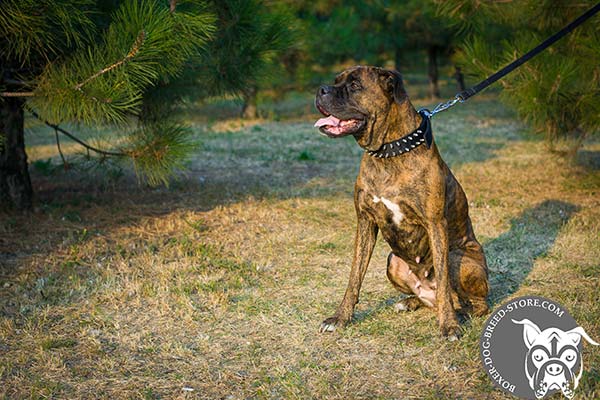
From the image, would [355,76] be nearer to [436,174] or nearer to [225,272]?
[436,174]

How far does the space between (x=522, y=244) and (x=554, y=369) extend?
2.49 metres

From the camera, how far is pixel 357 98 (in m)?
3.17

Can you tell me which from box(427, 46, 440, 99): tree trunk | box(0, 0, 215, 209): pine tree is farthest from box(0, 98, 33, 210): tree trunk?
box(427, 46, 440, 99): tree trunk

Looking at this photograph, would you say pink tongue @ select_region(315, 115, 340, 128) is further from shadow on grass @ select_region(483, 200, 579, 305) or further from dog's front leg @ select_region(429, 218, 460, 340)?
shadow on grass @ select_region(483, 200, 579, 305)

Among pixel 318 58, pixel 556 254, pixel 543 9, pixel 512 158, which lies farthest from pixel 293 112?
pixel 556 254

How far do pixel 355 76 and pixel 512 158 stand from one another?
6.00 meters

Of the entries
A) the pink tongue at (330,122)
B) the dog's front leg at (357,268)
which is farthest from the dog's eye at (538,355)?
the pink tongue at (330,122)

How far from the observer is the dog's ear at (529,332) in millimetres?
2602

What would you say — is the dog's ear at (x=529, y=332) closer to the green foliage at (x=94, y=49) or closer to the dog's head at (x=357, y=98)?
the dog's head at (x=357, y=98)

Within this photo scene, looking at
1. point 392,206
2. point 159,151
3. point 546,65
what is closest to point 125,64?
point 159,151

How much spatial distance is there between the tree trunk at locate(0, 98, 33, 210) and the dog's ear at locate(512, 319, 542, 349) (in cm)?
445

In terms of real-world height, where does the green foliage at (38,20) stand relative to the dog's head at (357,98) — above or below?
above

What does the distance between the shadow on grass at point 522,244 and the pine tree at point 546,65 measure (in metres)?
0.82

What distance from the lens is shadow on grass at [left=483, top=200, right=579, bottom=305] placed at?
4.19 meters
